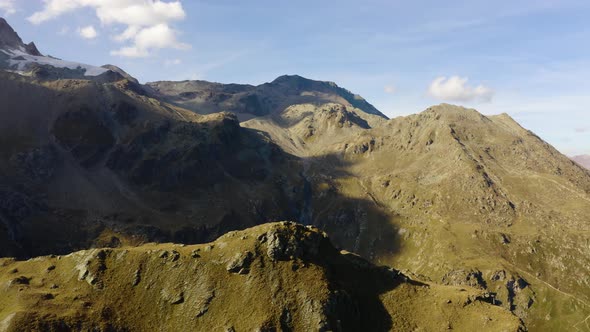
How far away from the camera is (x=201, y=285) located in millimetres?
126188

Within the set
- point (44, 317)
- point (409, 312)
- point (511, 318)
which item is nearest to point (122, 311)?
point (44, 317)

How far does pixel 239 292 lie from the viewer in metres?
125

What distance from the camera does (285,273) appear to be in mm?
129750

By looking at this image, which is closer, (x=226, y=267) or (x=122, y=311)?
(x=122, y=311)

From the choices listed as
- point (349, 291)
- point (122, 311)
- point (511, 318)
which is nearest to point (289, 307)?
point (349, 291)

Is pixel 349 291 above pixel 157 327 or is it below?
above

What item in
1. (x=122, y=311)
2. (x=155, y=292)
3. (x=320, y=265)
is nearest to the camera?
(x=122, y=311)

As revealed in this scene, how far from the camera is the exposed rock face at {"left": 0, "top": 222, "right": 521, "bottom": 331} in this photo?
117000 mm

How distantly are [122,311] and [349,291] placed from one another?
219 ft

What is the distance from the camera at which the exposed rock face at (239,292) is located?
117m

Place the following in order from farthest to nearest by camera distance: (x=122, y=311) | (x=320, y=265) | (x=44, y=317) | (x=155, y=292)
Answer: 1. (x=320, y=265)
2. (x=155, y=292)
3. (x=122, y=311)
4. (x=44, y=317)

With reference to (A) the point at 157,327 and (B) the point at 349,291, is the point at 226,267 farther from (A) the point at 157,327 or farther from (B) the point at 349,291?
(B) the point at 349,291

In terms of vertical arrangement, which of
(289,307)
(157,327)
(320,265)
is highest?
(320,265)

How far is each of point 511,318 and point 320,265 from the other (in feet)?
196
